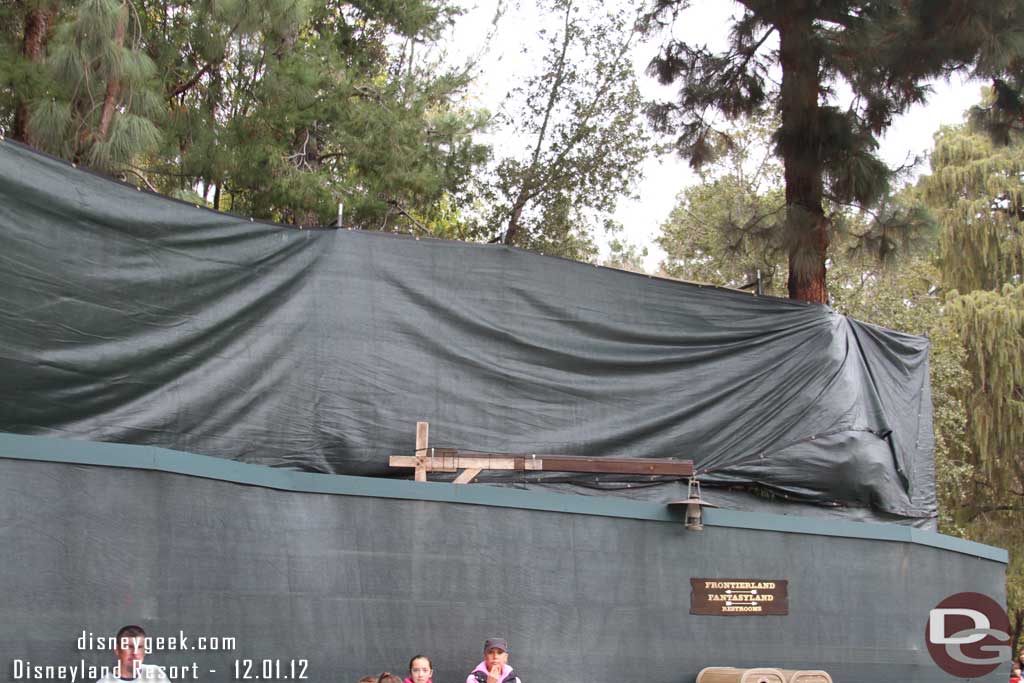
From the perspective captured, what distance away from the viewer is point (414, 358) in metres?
7.89

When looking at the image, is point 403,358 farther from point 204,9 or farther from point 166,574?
point 204,9

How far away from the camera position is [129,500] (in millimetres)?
6219

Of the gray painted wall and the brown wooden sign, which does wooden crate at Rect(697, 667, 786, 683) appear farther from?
the brown wooden sign

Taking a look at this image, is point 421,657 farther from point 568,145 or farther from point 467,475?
point 568,145

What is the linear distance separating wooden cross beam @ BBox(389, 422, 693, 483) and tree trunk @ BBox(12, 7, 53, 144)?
20.3 ft

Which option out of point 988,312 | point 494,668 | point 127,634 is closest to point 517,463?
point 494,668

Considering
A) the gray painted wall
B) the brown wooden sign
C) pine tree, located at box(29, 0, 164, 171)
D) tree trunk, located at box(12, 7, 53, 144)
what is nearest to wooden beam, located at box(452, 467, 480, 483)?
the gray painted wall

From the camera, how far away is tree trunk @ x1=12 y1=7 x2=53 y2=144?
1138 cm

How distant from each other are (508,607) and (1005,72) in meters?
7.64

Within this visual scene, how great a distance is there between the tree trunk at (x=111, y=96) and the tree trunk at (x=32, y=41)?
240 cm

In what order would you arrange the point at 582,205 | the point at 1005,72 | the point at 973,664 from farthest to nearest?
1. the point at 582,205
2. the point at 1005,72
3. the point at 973,664

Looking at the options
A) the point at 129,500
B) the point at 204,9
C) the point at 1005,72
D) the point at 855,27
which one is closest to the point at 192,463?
the point at 129,500

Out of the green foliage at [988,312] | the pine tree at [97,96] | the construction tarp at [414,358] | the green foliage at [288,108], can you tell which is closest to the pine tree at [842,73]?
the construction tarp at [414,358]

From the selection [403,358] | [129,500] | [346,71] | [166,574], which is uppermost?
[346,71]
